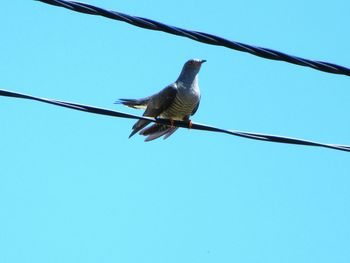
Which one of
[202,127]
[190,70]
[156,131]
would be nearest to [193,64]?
[190,70]

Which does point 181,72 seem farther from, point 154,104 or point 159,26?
point 159,26

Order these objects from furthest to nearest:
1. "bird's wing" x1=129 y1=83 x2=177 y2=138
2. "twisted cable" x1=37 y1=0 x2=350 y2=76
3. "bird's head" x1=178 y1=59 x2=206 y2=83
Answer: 1. "bird's head" x1=178 y1=59 x2=206 y2=83
2. "bird's wing" x1=129 y1=83 x2=177 y2=138
3. "twisted cable" x1=37 y1=0 x2=350 y2=76

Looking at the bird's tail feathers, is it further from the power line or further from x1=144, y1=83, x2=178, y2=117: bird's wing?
the power line

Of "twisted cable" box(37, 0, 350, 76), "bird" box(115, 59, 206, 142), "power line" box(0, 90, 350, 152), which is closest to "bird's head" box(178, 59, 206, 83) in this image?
"bird" box(115, 59, 206, 142)

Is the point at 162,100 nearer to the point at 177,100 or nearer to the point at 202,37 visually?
the point at 177,100

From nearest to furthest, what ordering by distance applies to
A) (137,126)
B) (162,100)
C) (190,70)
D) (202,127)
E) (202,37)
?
(202,37) → (202,127) → (137,126) → (162,100) → (190,70)

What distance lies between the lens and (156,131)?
8.63 meters

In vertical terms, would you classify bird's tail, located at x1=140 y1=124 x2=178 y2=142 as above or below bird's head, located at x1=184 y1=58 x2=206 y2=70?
below

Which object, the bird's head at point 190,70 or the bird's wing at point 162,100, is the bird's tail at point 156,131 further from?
the bird's head at point 190,70

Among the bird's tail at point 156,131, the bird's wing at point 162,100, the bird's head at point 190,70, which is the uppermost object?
the bird's head at point 190,70

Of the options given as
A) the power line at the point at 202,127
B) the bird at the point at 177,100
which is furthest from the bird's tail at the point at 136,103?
the power line at the point at 202,127

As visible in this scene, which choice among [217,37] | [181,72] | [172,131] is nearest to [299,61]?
[217,37]

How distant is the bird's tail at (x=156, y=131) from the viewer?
8.58m

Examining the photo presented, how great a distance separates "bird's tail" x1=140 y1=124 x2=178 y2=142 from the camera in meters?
8.58
